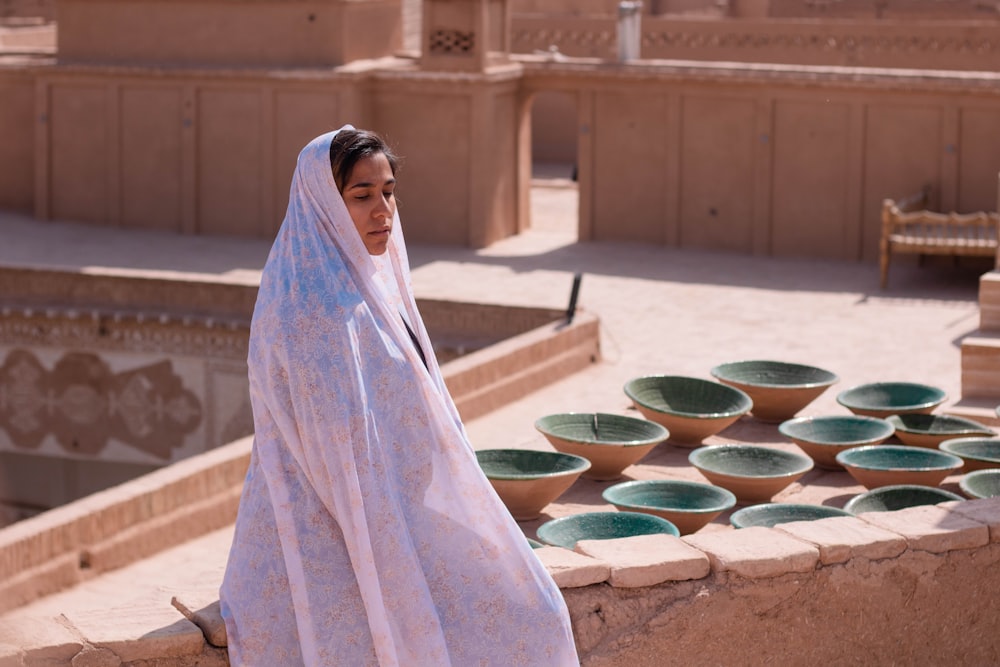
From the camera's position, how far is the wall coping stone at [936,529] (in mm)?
6043

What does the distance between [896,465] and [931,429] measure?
3.04 ft

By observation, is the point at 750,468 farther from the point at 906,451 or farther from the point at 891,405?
the point at 891,405

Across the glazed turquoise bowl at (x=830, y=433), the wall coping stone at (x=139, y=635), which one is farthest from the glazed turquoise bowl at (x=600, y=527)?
the wall coping stone at (x=139, y=635)

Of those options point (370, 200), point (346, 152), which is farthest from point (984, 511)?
point (346, 152)

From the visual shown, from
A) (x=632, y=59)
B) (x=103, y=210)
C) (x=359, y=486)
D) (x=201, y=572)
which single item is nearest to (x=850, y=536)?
(x=359, y=486)

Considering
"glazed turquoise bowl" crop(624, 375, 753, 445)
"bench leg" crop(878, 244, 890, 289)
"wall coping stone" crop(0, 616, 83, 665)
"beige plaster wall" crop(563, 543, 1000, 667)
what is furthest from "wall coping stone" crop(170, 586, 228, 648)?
"bench leg" crop(878, 244, 890, 289)

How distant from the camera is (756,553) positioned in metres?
5.74

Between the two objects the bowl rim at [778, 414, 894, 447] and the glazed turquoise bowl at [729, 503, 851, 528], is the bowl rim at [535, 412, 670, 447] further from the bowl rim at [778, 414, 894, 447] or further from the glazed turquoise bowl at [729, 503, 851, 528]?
the glazed turquoise bowl at [729, 503, 851, 528]

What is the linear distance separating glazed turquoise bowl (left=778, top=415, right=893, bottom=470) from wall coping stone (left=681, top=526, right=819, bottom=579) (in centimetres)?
281

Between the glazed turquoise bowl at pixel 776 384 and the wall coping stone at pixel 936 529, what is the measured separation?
331cm

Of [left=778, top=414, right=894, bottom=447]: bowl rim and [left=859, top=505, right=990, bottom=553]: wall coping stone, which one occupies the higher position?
[left=859, top=505, right=990, bottom=553]: wall coping stone

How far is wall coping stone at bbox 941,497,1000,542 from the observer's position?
6.17 m

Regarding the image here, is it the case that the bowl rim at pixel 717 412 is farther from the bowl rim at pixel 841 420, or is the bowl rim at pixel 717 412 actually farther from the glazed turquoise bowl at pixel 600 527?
the glazed turquoise bowl at pixel 600 527

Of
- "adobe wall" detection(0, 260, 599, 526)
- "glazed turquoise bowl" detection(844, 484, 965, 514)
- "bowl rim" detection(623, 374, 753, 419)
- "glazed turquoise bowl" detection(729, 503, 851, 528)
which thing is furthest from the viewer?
"adobe wall" detection(0, 260, 599, 526)
